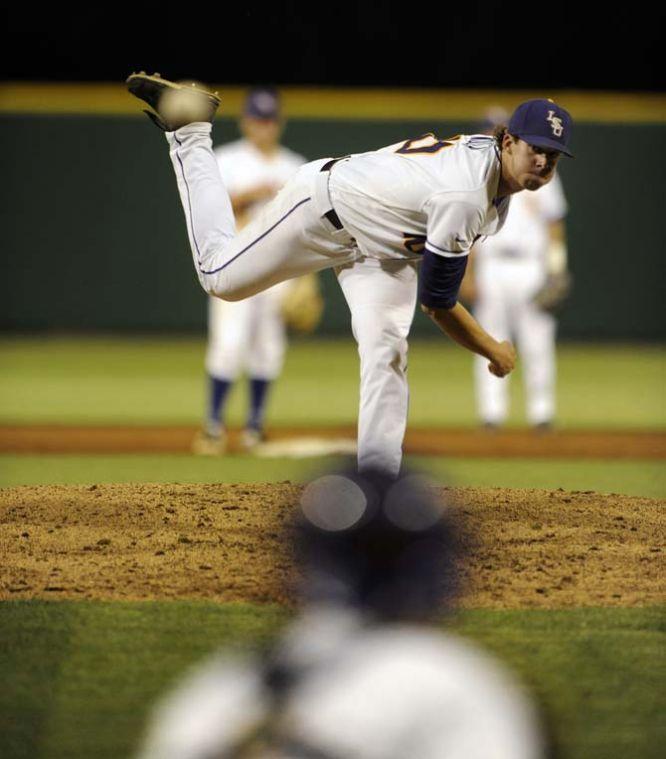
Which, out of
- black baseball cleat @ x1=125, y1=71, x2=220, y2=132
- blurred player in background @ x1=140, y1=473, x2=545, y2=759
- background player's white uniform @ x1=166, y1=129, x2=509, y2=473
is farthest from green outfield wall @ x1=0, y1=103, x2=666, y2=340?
blurred player in background @ x1=140, y1=473, x2=545, y2=759

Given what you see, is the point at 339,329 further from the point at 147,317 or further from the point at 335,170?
the point at 335,170

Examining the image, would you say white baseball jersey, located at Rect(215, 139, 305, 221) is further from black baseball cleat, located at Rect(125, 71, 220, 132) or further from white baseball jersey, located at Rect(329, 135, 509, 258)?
white baseball jersey, located at Rect(329, 135, 509, 258)

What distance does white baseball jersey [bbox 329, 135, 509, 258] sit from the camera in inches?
159

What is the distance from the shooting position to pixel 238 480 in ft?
20.4

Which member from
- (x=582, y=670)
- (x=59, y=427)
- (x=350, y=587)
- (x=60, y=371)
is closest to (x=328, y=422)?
(x=59, y=427)

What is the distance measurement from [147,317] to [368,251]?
978 centimetres

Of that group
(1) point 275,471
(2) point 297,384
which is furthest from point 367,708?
(2) point 297,384

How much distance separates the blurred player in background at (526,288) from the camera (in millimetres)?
→ 8078

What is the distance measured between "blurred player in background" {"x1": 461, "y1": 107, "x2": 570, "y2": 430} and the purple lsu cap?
406 centimetres

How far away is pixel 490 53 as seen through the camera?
1689 centimetres

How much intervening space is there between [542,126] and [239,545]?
1692 mm

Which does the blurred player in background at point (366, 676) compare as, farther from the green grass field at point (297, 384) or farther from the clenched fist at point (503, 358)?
the green grass field at point (297, 384)

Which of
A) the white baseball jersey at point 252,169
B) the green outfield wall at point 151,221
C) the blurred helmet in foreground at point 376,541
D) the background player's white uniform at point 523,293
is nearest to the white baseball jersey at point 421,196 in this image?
the blurred helmet in foreground at point 376,541

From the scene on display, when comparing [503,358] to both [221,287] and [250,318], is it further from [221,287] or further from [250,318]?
[250,318]
